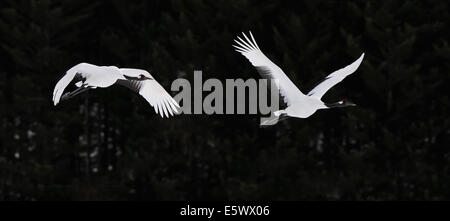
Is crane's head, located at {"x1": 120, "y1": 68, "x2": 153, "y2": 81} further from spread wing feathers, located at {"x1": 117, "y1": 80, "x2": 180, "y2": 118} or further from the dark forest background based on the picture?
the dark forest background

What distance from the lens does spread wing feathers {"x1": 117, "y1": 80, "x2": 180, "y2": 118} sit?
13391mm

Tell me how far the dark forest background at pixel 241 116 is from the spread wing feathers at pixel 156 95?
40.4 feet

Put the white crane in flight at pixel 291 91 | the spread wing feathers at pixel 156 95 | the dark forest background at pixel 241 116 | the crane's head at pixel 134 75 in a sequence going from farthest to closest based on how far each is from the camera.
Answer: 1. the dark forest background at pixel 241 116
2. the spread wing feathers at pixel 156 95
3. the crane's head at pixel 134 75
4. the white crane in flight at pixel 291 91

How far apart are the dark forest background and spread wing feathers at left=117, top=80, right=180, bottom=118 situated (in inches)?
484

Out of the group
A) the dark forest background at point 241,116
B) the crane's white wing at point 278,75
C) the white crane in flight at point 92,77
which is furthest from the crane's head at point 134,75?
the dark forest background at point 241,116

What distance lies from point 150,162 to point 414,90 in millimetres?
6930

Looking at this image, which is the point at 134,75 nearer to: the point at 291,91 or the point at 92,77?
the point at 92,77

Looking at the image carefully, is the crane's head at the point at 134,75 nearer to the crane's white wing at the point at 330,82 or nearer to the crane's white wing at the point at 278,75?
the crane's white wing at the point at 278,75

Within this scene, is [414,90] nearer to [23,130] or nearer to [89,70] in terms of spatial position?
[23,130]

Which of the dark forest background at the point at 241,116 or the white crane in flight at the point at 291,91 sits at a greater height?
the dark forest background at the point at 241,116

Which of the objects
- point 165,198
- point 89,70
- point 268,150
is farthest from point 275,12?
point 89,70

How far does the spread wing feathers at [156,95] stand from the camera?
13.4 metres

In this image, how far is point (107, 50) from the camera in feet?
97.6

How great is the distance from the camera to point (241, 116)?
2886 cm
